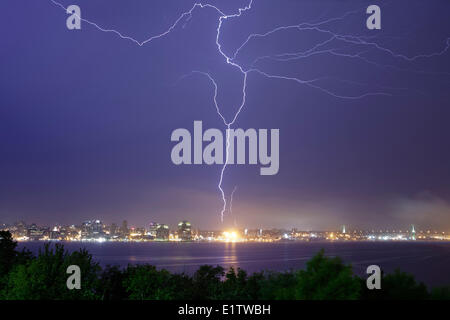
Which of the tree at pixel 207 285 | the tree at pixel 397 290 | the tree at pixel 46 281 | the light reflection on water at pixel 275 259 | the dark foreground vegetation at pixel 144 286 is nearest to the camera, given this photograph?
the tree at pixel 397 290

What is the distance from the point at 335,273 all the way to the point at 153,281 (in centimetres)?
711

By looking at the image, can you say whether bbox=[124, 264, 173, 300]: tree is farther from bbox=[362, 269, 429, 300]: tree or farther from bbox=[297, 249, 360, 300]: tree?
bbox=[362, 269, 429, 300]: tree

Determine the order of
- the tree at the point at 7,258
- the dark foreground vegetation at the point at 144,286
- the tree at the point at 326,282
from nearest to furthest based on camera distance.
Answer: the tree at the point at 326,282 < the dark foreground vegetation at the point at 144,286 < the tree at the point at 7,258

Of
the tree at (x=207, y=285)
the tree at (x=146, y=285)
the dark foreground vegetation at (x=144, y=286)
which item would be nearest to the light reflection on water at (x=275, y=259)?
the tree at (x=207, y=285)

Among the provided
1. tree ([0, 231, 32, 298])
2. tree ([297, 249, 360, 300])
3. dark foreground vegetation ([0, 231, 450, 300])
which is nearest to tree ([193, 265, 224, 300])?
dark foreground vegetation ([0, 231, 450, 300])

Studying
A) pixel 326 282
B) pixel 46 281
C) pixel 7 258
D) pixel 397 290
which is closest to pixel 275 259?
pixel 7 258

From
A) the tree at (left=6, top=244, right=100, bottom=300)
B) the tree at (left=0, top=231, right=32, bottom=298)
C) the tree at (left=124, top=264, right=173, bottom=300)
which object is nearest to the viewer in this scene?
the tree at (left=6, top=244, right=100, bottom=300)

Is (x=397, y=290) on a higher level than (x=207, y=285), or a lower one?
higher

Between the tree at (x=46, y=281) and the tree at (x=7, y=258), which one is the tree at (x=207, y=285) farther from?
the tree at (x=7, y=258)

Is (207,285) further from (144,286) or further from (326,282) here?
(326,282)

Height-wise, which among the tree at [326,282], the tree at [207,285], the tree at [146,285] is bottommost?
the tree at [207,285]

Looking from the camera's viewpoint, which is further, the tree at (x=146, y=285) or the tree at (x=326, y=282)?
the tree at (x=146, y=285)
